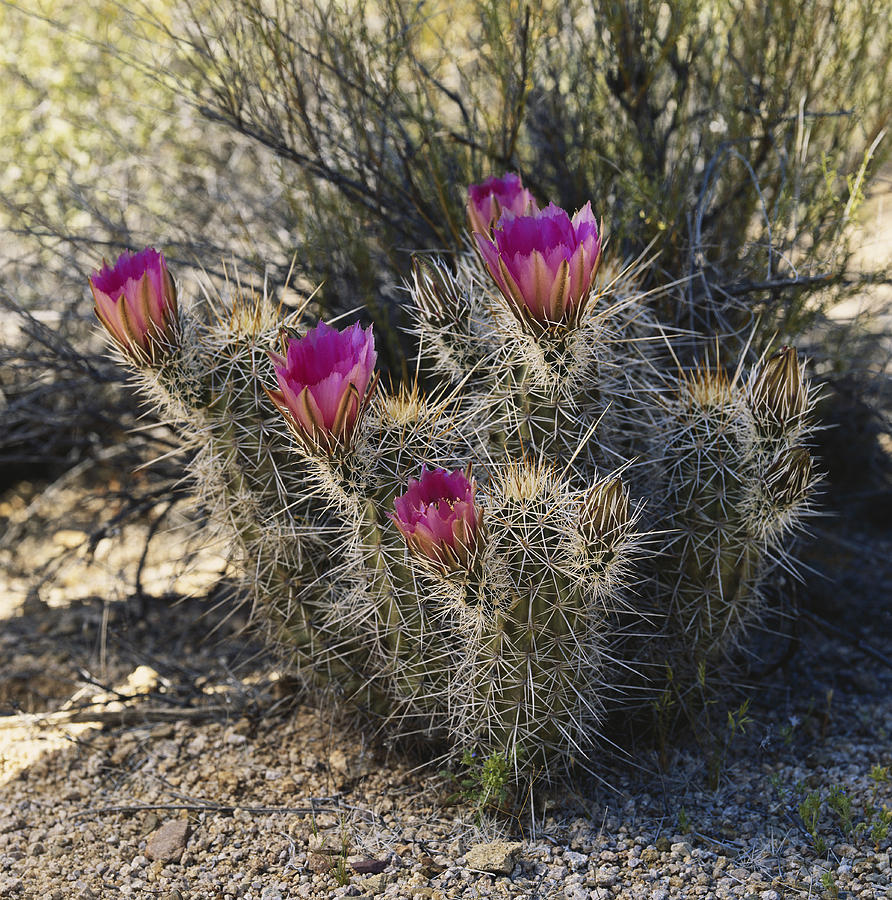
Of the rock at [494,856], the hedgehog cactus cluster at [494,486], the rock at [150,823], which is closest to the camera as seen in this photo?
the hedgehog cactus cluster at [494,486]

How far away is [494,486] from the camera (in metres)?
2.12

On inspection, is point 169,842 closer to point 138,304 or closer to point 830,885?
point 138,304

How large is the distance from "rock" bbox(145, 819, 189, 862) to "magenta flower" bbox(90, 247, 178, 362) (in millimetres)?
1111

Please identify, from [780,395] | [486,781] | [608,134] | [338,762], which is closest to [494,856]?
[486,781]

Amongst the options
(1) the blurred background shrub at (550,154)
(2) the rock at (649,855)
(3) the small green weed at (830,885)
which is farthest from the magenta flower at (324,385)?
(3) the small green weed at (830,885)

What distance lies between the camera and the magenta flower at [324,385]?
1977 millimetres

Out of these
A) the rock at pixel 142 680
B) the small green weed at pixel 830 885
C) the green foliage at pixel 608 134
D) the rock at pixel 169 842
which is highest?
the green foliage at pixel 608 134

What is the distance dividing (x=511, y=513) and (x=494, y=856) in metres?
0.77

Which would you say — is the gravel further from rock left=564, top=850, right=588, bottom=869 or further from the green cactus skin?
the green cactus skin

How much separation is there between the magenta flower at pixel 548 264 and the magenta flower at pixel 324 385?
1.07 ft

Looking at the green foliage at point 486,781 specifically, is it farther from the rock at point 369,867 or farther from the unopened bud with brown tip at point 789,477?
the unopened bud with brown tip at point 789,477

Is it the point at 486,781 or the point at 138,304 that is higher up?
the point at 138,304

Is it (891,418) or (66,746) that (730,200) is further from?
(66,746)

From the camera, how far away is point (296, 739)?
276 cm
